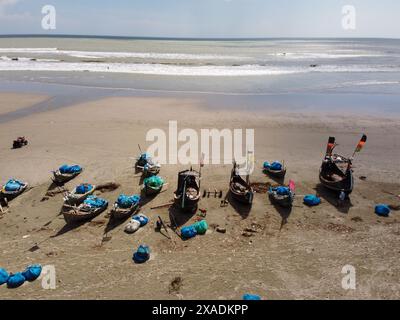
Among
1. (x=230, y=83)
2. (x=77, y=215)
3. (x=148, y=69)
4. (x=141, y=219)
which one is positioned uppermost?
(x=148, y=69)

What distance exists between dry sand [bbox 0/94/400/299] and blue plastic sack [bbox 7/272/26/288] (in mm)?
174

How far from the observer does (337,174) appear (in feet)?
52.8

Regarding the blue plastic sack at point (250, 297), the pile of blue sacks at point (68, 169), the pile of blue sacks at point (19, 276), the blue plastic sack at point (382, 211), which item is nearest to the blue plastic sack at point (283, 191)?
the blue plastic sack at point (382, 211)

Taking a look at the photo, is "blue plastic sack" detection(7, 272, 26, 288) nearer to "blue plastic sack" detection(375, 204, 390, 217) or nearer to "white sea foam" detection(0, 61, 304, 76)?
"blue plastic sack" detection(375, 204, 390, 217)

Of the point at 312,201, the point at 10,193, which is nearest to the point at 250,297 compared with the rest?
the point at 312,201

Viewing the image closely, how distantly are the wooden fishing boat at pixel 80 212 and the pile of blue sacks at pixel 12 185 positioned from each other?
2.87 meters

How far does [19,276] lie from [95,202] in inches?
165

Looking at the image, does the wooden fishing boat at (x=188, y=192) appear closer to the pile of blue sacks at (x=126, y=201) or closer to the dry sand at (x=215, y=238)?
the dry sand at (x=215, y=238)

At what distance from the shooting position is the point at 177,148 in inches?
786

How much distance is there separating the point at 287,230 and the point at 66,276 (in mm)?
8066

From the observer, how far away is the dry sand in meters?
10.2

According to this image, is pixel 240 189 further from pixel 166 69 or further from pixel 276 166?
pixel 166 69

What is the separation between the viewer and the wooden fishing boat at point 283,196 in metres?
14.1

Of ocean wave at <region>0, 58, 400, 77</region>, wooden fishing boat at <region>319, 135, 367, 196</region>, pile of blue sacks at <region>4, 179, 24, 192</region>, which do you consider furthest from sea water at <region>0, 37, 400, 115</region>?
pile of blue sacks at <region>4, 179, 24, 192</region>
